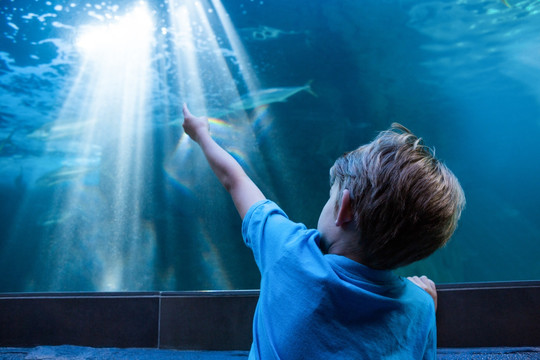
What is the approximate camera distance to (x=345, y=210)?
28.7 inches

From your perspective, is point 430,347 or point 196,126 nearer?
point 430,347

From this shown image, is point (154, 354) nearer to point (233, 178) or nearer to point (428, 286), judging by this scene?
point (233, 178)

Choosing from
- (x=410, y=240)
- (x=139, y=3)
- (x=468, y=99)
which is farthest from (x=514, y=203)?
(x=410, y=240)

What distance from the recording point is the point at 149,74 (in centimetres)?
1175

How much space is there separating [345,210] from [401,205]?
12cm

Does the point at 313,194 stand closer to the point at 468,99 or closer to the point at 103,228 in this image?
the point at 468,99

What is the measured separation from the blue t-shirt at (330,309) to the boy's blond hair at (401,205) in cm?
6

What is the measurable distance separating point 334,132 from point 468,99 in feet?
26.4

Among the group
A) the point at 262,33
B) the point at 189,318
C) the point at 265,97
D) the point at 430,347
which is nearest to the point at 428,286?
the point at 430,347

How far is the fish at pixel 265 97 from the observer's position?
11.4 m

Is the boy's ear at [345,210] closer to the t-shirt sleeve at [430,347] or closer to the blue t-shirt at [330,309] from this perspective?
the blue t-shirt at [330,309]

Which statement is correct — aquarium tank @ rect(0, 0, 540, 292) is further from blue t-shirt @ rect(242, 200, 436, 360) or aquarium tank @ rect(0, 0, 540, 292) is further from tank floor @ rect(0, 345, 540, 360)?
blue t-shirt @ rect(242, 200, 436, 360)

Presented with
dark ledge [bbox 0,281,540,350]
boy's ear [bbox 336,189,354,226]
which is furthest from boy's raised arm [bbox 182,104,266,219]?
dark ledge [bbox 0,281,540,350]

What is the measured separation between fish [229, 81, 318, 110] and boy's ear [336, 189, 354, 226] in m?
10.6
